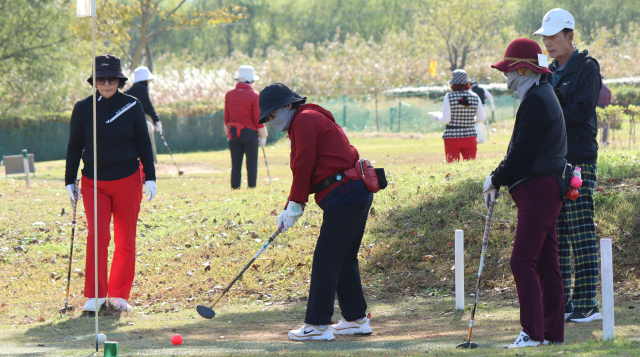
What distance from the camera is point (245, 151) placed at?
12633mm

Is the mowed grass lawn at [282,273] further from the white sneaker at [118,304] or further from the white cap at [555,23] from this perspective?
the white cap at [555,23]

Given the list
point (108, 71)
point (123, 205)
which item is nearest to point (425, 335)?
point (123, 205)

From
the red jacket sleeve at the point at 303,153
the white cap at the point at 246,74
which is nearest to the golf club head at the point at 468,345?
the red jacket sleeve at the point at 303,153

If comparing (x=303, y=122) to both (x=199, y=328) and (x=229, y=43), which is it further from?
(x=229, y=43)

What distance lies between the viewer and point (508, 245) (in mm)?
7754

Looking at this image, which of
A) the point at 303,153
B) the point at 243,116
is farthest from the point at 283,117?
the point at 243,116

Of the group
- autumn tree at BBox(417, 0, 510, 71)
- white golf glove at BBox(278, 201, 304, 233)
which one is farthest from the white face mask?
autumn tree at BBox(417, 0, 510, 71)

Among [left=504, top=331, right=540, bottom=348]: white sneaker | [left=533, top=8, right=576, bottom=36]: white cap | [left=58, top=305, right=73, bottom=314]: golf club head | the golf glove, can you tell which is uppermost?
[left=533, top=8, right=576, bottom=36]: white cap

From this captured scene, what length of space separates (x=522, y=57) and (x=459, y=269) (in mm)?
2278

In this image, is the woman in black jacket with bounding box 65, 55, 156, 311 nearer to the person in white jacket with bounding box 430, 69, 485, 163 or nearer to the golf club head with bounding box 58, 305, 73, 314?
the golf club head with bounding box 58, 305, 73, 314

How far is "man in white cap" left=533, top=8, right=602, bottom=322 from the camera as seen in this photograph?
5.30m

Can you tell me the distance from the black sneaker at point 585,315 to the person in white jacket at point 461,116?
5.04 metres

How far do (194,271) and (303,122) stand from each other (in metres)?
3.85

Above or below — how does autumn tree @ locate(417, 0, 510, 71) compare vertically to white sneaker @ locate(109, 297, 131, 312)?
above
